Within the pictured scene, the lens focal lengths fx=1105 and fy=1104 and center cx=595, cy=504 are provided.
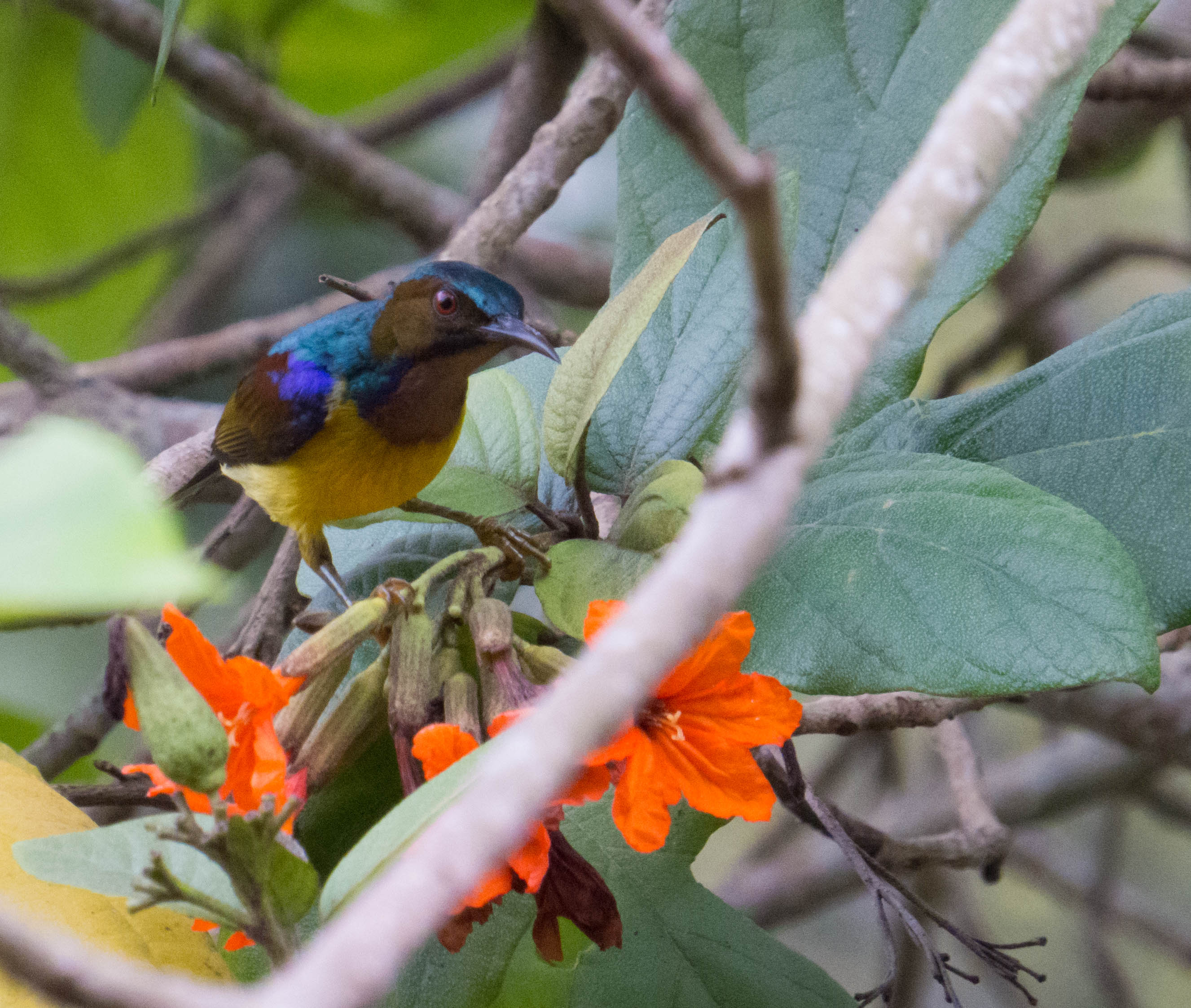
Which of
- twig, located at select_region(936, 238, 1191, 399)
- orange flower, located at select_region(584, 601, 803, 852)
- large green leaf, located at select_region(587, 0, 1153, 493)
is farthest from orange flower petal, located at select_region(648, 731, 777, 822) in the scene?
twig, located at select_region(936, 238, 1191, 399)

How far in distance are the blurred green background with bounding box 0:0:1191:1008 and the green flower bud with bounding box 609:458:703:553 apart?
51.4 inches

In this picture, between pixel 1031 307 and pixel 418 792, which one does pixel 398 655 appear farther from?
pixel 1031 307

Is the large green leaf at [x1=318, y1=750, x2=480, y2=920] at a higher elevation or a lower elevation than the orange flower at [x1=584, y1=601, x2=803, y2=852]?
higher

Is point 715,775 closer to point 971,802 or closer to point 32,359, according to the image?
point 971,802

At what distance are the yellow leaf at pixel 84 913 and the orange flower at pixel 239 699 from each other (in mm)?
208

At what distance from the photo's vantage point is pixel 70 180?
2930 millimetres

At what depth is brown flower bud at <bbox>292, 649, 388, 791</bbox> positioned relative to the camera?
87 centimetres

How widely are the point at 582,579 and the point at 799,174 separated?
438 mm

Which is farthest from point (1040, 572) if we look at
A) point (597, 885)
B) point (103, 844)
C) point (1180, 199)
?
point (1180, 199)

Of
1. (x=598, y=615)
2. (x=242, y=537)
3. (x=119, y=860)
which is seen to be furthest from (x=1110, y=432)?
(x=242, y=537)

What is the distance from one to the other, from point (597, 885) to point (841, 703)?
60cm

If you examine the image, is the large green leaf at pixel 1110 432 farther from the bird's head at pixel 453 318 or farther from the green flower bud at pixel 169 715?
the green flower bud at pixel 169 715

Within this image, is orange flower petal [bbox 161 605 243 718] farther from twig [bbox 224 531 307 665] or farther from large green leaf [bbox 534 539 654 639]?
twig [bbox 224 531 307 665]

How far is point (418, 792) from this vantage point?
0.62m
